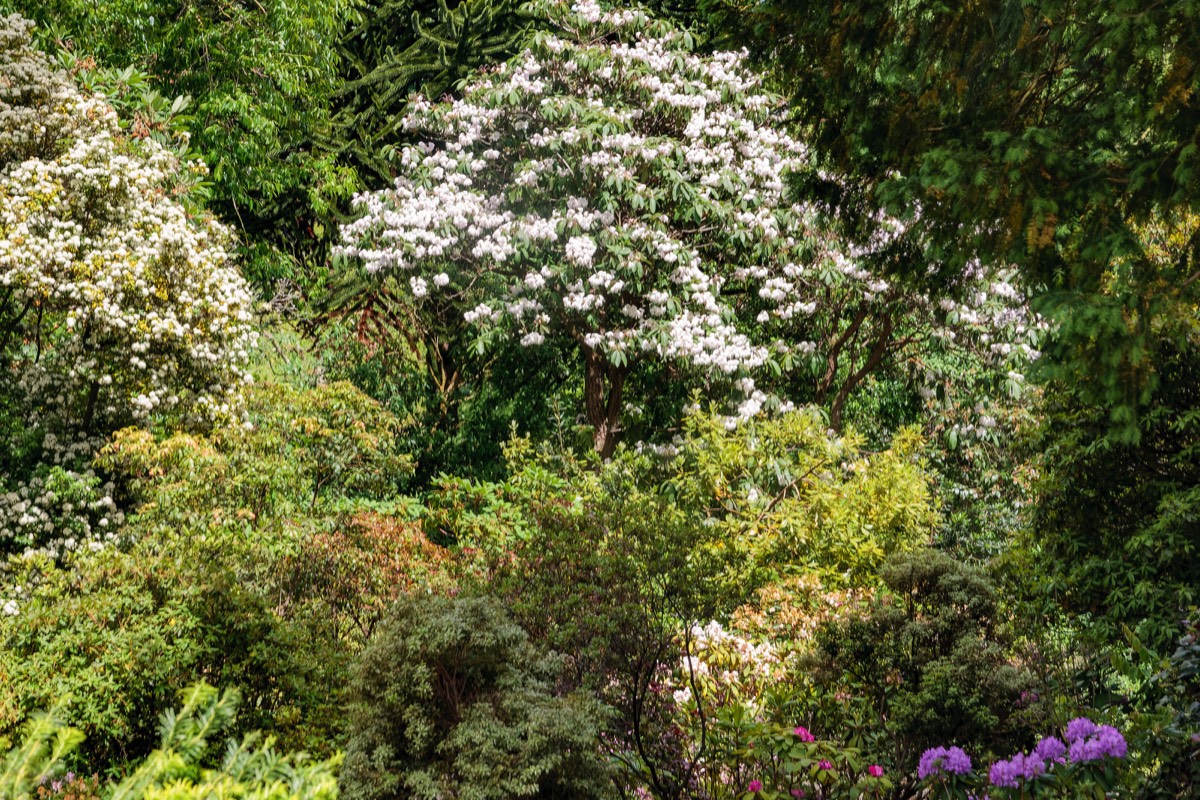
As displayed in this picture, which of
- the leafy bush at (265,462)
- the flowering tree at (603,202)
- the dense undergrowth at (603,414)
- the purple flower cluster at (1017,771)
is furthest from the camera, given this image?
the flowering tree at (603,202)

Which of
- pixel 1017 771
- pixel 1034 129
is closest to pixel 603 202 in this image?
pixel 1034 129

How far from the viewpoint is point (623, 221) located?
10.1 meters

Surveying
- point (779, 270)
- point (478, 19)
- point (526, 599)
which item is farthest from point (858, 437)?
point (478, 19)

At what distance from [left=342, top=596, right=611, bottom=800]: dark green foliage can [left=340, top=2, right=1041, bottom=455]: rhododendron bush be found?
567cm

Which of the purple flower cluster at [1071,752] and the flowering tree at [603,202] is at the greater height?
the flowering tree at [603,202]

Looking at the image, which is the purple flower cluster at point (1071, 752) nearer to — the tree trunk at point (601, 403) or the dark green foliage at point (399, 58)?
the tree trunk at point (601, 403)

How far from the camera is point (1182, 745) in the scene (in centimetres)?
294

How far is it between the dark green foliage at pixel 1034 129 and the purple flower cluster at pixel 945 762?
1.44 m

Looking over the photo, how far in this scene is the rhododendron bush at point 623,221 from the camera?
9586 millimetres

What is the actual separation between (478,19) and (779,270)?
5995 millimetres

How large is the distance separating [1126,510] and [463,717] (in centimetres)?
397

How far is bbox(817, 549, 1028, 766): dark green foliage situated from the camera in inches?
168

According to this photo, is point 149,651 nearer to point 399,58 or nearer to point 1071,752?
point 1071,752

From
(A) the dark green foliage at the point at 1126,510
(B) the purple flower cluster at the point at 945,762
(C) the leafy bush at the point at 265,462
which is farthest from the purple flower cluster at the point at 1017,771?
(C) the leafy bush at the point at 265,462
